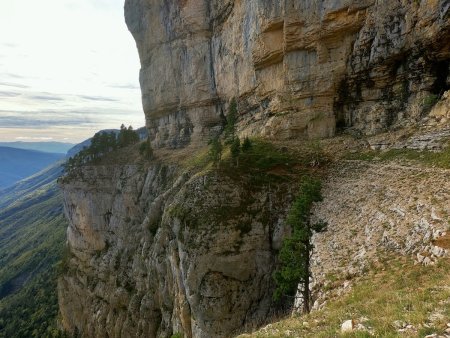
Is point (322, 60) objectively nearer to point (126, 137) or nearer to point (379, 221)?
point (379, 221)

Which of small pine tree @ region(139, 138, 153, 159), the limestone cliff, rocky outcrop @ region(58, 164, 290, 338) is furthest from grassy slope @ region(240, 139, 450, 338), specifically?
small pine tree @ region(139, 138, 153, 159)

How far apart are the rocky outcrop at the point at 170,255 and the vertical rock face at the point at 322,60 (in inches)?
715

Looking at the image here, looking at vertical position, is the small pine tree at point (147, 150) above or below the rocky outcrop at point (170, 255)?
above

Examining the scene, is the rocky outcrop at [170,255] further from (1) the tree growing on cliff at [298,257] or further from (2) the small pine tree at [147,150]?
(1) the tree growing on cliff at [298,257]

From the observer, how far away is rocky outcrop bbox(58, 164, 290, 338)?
3162 centimetres

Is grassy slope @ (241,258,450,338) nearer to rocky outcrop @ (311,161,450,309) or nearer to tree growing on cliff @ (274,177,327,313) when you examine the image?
rocky outcrop @ (311,161,450,309)

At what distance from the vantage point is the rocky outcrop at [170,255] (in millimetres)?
31625

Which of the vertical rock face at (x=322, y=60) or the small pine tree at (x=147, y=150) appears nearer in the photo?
the vertical rock face at (x=322, y=60)

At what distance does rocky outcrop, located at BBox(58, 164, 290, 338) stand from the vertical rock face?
59.6ft

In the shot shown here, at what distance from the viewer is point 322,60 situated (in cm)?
4762

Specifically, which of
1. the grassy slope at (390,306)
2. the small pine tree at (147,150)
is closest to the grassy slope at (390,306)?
the grassy slope at (390,306)

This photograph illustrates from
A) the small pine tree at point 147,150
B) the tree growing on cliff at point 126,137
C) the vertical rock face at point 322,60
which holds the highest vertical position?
the vertical rock face at point 322,60

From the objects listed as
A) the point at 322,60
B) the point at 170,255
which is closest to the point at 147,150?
the point at 170,255

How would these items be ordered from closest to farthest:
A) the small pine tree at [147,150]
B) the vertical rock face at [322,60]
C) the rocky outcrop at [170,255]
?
the rocky outcrop at [170,255]
the vertical rock face at [322,60]
the small pine tree at [147,150]
